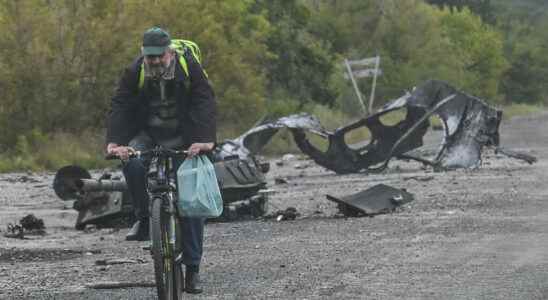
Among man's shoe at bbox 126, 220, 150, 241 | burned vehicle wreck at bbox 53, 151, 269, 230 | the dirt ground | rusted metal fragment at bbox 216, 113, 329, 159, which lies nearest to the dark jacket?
man's shoe at bbox 126, 220, 150, 241

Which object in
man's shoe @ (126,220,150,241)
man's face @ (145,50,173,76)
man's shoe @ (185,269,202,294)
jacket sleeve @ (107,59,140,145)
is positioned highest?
man's face @ (145,50,173,76)

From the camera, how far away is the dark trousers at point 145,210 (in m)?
8.96

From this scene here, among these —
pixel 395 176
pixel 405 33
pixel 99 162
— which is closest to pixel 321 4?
pixel 405 33

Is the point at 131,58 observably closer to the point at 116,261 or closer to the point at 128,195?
→ the point at 128,195

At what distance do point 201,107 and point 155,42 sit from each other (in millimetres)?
556

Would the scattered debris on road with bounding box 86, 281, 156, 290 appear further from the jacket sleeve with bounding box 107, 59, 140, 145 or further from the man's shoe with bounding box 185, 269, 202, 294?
the jacket sleeve with bounding box 107, 59, 140, 145

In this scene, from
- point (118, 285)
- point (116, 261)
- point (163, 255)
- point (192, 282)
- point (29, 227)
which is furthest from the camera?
point (29, 227)

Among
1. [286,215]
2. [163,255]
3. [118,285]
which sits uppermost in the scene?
[163,255]

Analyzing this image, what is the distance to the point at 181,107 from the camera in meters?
9.16

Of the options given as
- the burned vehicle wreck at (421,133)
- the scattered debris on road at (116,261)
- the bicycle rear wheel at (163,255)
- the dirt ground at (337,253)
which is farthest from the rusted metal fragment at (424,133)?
the bicycle rear wheel at (163,255)

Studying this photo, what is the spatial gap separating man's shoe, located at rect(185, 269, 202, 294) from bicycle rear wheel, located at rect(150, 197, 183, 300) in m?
0.66

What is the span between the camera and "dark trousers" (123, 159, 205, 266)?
8.96 m

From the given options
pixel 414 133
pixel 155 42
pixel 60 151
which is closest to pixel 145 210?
pixel 155 42

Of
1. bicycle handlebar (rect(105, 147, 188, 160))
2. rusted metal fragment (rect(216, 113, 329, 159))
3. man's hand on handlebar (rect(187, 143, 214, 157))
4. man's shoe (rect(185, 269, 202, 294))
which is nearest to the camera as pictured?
bicycle handlebar (rect(105, 147, 188, 160))
